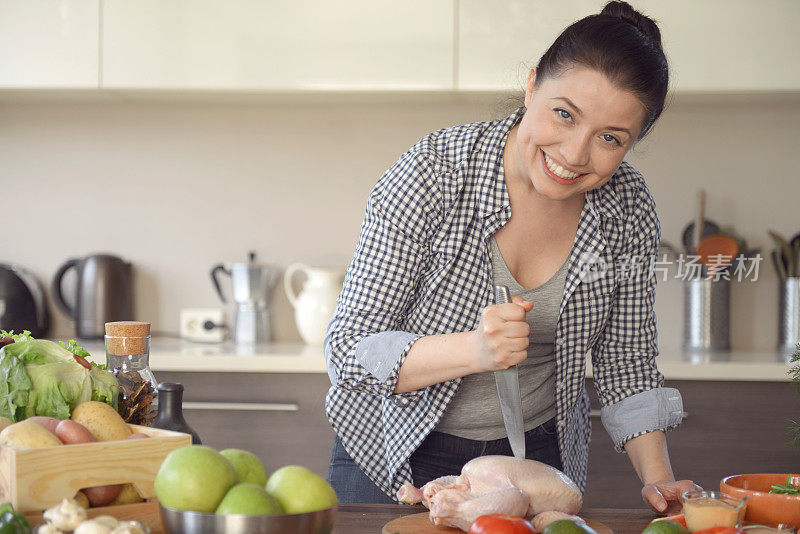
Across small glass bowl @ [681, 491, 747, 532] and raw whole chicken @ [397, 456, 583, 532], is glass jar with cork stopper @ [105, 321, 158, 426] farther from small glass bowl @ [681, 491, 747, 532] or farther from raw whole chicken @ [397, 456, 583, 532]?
small glass bowl @ [681, 491, 747, 532]

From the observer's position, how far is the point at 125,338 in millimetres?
1013

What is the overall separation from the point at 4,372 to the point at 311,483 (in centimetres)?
40

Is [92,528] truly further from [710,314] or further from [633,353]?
[710,314]

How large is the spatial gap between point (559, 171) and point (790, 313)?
170cm

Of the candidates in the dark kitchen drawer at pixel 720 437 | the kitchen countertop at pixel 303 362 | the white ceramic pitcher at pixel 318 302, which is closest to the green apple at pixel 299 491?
the kitchen countertop at pixel 303 362

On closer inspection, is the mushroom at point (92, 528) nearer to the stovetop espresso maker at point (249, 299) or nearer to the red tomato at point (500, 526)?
the red tomato at point (500, 526)

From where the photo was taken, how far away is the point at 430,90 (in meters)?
2.38

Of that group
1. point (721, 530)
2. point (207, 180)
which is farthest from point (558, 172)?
point (207, 180)

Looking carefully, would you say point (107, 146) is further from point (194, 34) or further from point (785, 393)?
point (785, 393)

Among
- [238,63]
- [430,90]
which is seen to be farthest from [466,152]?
[238,63]

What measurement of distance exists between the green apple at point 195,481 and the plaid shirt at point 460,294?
0.44 m

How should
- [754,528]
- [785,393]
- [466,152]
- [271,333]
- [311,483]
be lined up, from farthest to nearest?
[271,333]
[785,393]
[466,152]
[754,528]
[311,483]

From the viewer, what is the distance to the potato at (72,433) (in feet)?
2.69

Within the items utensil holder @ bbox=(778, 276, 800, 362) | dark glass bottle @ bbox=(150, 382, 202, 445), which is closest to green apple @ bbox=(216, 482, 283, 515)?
dark glass bottle @ bbox=(150, 382, 202, 445)
